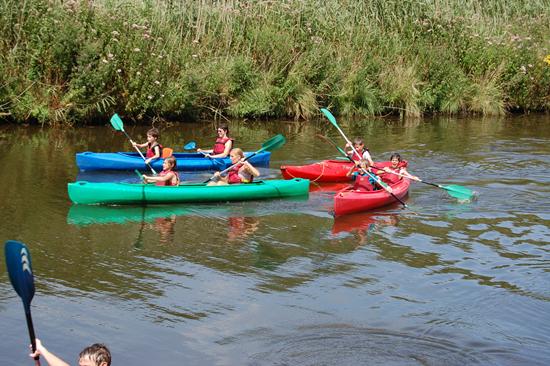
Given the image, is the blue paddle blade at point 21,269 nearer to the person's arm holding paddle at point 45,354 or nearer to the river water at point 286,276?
the person's arm holding paddle at point 45,354

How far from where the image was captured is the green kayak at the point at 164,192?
1098 cm

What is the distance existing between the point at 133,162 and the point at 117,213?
248 cm

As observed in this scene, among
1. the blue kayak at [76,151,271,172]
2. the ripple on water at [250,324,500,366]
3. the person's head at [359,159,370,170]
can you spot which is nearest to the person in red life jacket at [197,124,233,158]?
the blue kayak at [76,151,271,172]

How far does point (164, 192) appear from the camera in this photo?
11.2m

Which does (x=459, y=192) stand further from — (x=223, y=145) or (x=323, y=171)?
(x=223, y=145)

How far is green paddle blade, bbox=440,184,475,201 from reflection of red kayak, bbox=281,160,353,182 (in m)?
1.84

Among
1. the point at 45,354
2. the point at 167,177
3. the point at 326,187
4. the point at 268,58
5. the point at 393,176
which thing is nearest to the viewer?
the point at 45,354

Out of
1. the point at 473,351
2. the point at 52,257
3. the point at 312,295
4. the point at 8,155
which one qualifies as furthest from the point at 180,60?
the point at 473,351

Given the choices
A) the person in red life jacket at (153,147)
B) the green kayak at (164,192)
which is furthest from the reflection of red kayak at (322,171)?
the person in red life jacket at (153,147)

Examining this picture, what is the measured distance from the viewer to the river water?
22.6 feet

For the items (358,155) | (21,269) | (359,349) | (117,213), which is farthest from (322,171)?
(21,269)

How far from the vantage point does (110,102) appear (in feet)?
54.1

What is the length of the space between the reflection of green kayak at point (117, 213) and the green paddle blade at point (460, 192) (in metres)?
3.56

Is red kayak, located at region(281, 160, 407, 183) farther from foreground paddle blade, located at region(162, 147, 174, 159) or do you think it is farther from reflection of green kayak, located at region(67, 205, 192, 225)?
reflection of green kayak, located at region(67, 205, 192, 225)
